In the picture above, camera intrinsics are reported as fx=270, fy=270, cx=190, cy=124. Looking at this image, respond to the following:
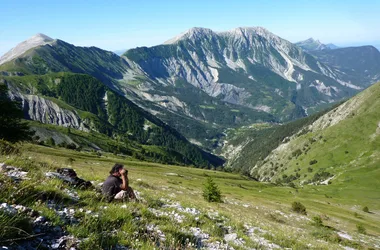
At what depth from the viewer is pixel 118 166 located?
16031 millimetres

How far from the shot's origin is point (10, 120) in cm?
4566

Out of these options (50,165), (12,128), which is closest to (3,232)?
(50,165)

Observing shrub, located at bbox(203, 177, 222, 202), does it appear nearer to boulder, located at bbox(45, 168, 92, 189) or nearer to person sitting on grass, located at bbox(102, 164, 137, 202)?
person sitting on grass, located at bbox(102, 164, 137, 202)

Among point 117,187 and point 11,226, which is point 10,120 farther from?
point 11,226

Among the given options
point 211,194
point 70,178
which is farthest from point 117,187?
point 211,194

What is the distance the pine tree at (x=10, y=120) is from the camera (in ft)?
147

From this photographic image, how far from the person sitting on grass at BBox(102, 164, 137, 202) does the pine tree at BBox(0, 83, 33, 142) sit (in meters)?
37.5

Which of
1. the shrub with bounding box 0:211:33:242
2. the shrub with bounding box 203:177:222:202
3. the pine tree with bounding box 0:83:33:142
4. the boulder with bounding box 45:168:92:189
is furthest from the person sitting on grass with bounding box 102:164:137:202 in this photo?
the pine tree with bounding box 0:83:33:142

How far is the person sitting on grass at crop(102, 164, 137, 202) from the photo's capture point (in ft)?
44.4

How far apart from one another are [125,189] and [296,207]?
2205 inches

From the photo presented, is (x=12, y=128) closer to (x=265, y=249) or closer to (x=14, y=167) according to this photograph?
(x=14, y=167)

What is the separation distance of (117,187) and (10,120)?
40883 mm

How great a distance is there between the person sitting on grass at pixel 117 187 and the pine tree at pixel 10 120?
3745 centimetres

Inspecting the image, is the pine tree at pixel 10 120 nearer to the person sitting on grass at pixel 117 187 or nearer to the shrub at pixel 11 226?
the person sitting on grass at pixel 117 187
